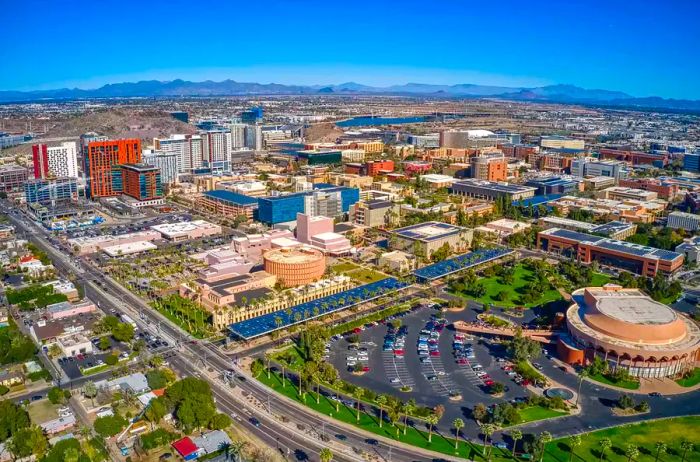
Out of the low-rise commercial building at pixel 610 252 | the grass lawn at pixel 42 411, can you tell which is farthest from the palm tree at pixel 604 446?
the low-rise commercial building at pixel 610 252

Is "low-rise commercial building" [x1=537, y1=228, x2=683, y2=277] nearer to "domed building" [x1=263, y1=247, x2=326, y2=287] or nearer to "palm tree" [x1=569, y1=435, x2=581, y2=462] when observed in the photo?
"domed building" [x1=263, y1=247, x2=326, y2=287]

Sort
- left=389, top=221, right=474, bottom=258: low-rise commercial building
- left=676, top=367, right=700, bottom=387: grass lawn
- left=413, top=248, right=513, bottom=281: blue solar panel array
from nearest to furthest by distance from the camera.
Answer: left=676, top=367, right=700, bottom=387: grass lawn, left=413, top=248, right=513, bottom=281: blue solar panel array, left=389, top=221, right=474, bottom=258: low-rise commercial building

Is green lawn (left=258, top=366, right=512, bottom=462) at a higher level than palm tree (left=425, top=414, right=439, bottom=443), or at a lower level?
lower

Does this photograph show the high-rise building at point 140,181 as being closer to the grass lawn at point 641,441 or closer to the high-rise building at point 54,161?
the high-rise building at point 54,161

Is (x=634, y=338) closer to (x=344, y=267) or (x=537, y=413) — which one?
(x=537, y=413)

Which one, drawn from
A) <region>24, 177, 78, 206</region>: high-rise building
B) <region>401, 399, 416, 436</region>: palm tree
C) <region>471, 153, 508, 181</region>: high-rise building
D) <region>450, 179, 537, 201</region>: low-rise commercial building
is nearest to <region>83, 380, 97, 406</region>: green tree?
<region>401, 399, 416, 436</region>: palm tree

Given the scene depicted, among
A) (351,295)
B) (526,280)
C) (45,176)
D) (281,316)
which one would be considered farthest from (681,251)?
(45,176)

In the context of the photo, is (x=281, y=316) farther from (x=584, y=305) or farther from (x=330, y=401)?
(x=584, y=305)
